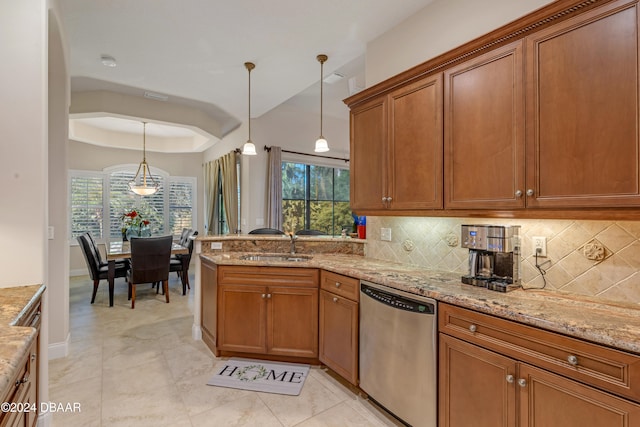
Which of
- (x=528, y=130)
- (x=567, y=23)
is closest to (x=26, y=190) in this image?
(x=528, y=130)

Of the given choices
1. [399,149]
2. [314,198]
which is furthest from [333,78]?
[314,198]

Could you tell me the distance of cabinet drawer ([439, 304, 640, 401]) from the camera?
3.74 feet

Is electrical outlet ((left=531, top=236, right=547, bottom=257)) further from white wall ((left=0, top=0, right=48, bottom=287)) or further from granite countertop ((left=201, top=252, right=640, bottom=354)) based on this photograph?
white wall ((left=0, top=0, right=48, bottom=287))

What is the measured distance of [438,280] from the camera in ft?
6.73

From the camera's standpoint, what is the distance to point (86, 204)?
A: 645 centimetres

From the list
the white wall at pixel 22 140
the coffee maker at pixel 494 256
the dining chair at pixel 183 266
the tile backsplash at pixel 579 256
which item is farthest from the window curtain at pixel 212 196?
the coffee maker at pixel 494 256

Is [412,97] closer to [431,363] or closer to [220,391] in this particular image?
[431,363]

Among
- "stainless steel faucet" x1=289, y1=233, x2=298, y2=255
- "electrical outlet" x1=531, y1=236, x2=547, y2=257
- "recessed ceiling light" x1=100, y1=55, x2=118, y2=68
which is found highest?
"recessed ceiling light" x1=100, y1=55, x2=118, y2=68

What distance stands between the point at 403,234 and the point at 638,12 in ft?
5.96

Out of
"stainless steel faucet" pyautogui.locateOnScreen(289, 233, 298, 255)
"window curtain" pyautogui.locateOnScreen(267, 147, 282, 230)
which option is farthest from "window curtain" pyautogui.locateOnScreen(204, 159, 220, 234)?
"stainless steel faucet" pyautogui.locateOnScreen(289, 233, 298, 255)

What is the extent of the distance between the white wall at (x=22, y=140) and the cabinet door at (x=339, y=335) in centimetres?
181

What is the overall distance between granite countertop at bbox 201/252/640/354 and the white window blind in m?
6.25

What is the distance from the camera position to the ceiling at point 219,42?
255cm

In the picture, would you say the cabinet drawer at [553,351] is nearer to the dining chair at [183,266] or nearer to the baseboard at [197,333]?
the baseboard at [197,333]
